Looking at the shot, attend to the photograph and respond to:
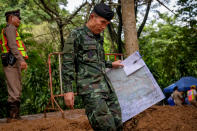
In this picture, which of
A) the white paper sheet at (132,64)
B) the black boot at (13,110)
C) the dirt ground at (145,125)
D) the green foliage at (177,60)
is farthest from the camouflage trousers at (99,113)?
the green foliage at (177,60)

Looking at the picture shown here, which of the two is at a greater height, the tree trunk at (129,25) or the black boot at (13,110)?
the tree trunk at (129,25)

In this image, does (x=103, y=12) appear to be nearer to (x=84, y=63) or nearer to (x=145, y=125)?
(x=84, y=63)

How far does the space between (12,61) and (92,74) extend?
269 cm

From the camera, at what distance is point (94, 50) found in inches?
100

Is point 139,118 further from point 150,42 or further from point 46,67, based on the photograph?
point 150,42

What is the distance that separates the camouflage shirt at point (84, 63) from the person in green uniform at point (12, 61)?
2.18 m

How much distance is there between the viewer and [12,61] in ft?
15.0

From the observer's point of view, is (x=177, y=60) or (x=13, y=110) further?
(x=177, y=60)

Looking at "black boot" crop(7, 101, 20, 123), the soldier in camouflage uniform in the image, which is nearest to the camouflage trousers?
the soldier in camouflage uniform

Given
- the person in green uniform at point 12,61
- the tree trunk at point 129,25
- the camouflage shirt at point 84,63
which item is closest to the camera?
the camouflage shirt at point 84,63

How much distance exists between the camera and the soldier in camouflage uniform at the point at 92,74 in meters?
2.30

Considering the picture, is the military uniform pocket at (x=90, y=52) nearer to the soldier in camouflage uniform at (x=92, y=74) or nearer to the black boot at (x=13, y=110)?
the soldier in camouflage uniform at (x=92, y=74)

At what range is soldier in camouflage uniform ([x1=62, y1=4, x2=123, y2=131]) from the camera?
7.55ft

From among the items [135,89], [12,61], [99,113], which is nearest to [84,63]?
[99,113]
